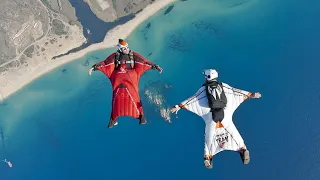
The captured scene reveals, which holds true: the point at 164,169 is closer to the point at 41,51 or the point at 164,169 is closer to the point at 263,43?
the point at 263,43

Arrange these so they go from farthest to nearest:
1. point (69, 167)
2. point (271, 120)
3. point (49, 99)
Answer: point (49, 99)
point (69, 167)
point (271, 120)

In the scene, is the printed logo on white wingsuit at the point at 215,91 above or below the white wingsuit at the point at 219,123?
above

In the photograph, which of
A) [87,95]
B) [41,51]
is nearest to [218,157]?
[87,95]

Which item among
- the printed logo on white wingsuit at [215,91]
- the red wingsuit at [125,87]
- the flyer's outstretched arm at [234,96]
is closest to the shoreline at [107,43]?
the red wingsuit at [125,87]

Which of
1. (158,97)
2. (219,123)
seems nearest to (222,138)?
(219,123)

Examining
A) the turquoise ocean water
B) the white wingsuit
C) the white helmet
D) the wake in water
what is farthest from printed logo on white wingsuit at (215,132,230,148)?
the wake in water

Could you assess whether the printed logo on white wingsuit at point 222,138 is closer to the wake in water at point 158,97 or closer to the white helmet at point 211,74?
the white helmet at point 211,74

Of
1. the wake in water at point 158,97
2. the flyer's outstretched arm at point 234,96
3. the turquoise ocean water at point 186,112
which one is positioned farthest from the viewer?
the wake in water at point 158,97
